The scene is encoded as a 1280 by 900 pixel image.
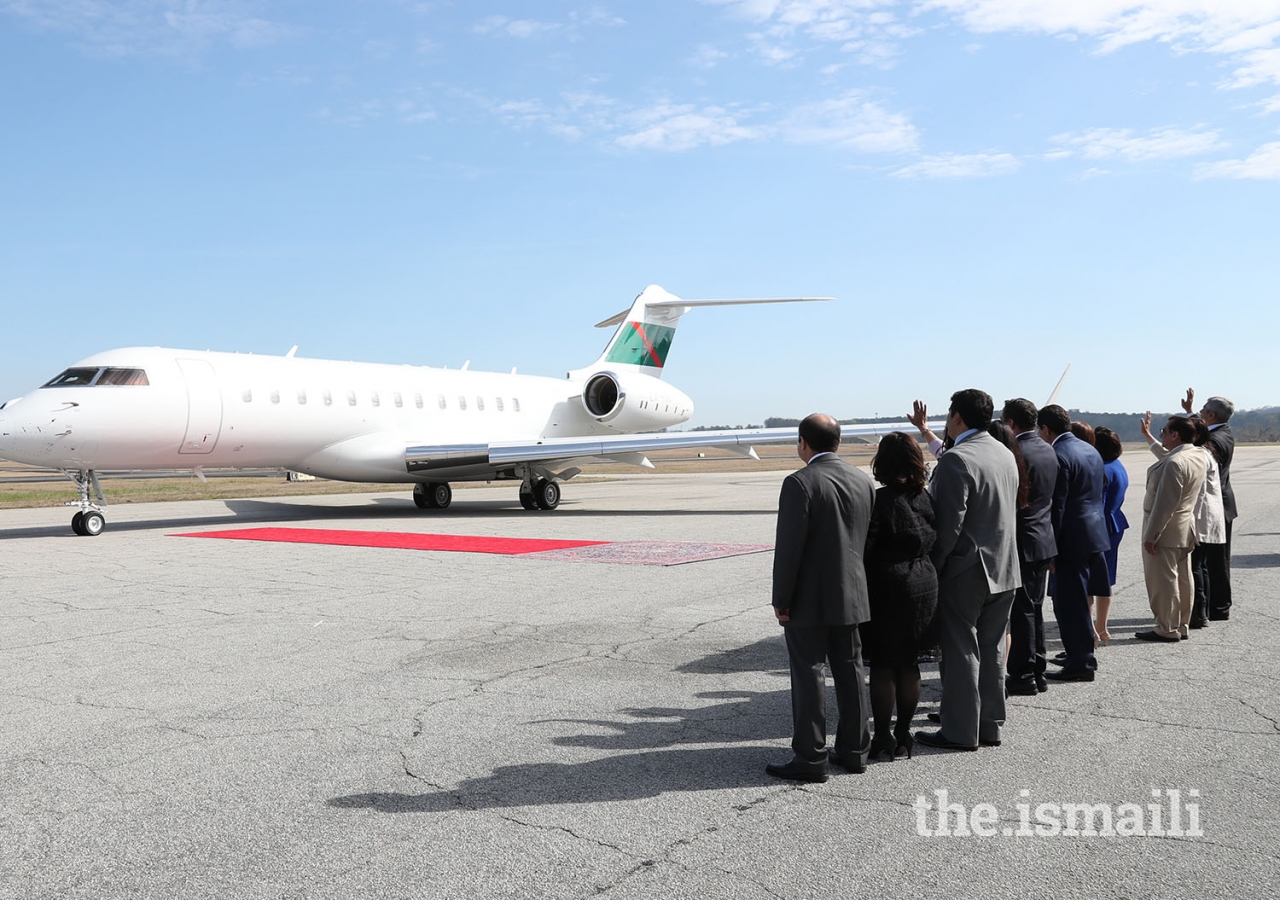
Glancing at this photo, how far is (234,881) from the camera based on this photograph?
356 cm

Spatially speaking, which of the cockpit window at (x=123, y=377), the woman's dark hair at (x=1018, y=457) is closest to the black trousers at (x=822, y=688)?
the woman's dark hair at (x=1018, y=457)

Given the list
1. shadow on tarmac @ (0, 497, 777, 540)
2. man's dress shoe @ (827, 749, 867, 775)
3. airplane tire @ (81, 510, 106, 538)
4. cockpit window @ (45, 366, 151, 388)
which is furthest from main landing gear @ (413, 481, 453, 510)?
man's dress shoe @ (827, 749, 867, 775)

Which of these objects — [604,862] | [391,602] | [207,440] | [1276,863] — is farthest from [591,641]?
[207,440]

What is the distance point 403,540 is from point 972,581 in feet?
39.4

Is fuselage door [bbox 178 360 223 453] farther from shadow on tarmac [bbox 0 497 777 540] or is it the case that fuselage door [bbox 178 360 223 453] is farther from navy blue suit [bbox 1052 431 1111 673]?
navy blue suit [bbox 1052 431 1111 673]

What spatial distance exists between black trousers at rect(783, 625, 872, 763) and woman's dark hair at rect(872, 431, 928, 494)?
2.51ft

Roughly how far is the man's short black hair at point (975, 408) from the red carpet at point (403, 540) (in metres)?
9.20

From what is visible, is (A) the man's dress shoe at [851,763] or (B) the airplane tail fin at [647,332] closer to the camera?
(A) the man's dress shoe at [851,763]

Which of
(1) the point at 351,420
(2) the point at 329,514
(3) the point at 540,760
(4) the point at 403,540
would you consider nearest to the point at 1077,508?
(3) the point at 540,760

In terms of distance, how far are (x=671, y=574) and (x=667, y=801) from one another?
7.15 meters

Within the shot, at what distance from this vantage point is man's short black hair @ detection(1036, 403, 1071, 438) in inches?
268

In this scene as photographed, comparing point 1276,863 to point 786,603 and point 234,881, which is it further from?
point 234,881

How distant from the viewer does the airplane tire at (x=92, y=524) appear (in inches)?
652

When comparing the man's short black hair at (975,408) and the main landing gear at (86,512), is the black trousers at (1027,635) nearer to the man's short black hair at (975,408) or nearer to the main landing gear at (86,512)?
the man's short black hair at (975,408)
